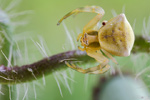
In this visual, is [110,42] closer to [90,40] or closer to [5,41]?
[90,40]

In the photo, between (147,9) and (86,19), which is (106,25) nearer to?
(86,19)

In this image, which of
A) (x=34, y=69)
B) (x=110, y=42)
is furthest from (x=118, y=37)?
(x=34, y=69)

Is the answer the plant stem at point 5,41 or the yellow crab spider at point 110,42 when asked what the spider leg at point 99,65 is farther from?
the plant stem at point 5,41

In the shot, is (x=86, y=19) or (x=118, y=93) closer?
(x=118, y=93)

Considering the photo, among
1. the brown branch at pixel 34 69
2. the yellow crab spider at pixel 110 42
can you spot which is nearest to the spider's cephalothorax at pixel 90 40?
the yellow crab spider at pixel 110 42

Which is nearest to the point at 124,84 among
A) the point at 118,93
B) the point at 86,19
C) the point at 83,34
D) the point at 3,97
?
the point at 118,93

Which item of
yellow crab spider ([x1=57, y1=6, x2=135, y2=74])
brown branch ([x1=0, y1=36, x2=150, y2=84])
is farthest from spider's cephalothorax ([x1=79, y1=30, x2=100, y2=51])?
brown branch ([x1=0, y1=36, x2=150, y2=84])

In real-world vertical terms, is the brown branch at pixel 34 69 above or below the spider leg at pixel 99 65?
above

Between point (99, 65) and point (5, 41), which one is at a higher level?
point (5, 41)
